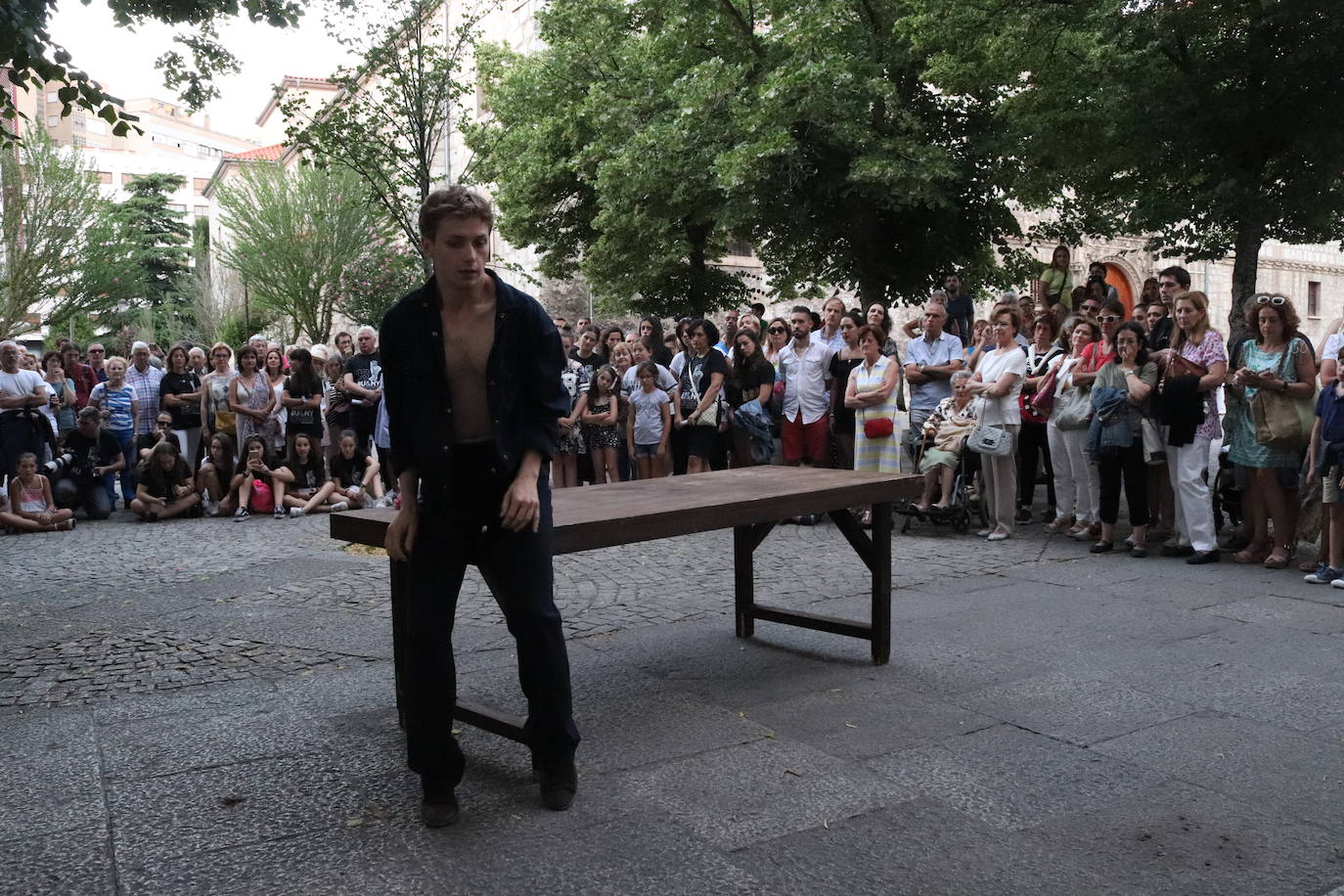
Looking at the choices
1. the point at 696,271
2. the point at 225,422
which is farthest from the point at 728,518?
the point at 696,271

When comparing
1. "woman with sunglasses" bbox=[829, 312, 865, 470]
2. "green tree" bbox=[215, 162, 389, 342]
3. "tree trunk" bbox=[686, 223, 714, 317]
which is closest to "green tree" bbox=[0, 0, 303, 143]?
"woman with sunglasses" bbox=[829, 312, 865, 470]

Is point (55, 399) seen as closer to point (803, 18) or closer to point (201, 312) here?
point (803, 18)

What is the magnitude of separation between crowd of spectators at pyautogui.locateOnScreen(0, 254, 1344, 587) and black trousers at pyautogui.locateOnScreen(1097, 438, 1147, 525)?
2 cm

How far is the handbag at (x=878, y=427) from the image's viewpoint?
10328mm

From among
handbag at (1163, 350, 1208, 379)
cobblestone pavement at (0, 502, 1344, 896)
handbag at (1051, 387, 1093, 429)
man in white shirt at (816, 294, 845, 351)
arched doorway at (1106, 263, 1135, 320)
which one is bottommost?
cobblestone pavement at (0, 502, 1344, 896)

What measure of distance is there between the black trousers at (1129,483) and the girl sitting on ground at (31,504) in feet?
33.5

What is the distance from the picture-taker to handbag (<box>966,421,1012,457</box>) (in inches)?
382

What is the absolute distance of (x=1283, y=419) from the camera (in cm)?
805

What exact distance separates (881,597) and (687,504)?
1286 millimetres

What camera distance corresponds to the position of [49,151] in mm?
40719

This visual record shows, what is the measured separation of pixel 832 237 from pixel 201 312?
46674 millimetres

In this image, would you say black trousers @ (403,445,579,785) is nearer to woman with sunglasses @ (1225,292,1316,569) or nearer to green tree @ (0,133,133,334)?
woman with sunglasses @ (1225,292,1316,569)

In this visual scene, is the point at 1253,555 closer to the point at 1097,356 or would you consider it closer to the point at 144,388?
the point at 1097,356

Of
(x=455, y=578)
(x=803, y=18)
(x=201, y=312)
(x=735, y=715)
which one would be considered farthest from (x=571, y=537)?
(x=201, y=312)
